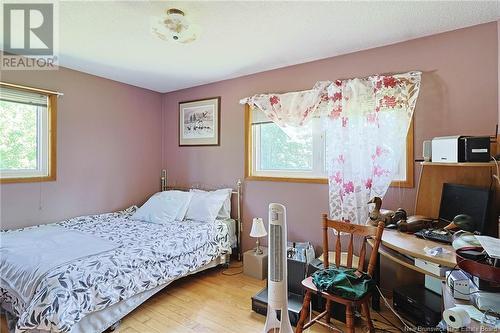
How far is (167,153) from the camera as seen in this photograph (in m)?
4.12

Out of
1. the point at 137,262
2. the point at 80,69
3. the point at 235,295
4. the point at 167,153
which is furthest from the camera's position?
the point at 167,153

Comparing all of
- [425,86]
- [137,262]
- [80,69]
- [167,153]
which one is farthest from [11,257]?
[425,86]

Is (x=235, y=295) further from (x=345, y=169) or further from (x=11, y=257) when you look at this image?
(x=11, y=257)

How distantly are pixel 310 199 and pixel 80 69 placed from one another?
299 centimetres

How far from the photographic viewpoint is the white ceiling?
1837 mm

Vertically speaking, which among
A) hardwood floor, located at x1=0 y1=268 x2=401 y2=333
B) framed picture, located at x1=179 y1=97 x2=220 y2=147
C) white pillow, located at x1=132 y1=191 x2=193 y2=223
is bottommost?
hardwood floor, located at x1=0 y1=268 x2=401 y2=333

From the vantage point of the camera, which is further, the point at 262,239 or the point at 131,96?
the point at 131,96

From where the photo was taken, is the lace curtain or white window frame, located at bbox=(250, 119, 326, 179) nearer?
the lace curtain

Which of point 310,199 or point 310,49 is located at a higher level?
point 310,49

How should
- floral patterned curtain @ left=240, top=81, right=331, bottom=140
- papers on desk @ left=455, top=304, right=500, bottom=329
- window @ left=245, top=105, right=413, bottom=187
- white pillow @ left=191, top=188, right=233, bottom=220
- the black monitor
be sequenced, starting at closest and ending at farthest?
papers on desk @ left=455, top=304, right=500, bottom=329 → the black monitor → floral patterned curtain @ left=240, top=81, right=331, bottom=140 → window @ left=245, top=105, right=413, bottom=187 → white pillow @ left=191, top=188, right=233, bottom=220

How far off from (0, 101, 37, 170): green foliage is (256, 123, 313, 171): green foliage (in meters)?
2.49

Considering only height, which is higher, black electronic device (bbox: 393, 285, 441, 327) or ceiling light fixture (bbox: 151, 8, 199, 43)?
ceiling light fixture (bbox: 151, 8, 199, 43)

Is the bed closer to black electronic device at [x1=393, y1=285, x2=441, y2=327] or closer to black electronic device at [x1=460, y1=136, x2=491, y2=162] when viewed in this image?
black electronic device at [x1=393, y1=285, x2=441, y2=327]

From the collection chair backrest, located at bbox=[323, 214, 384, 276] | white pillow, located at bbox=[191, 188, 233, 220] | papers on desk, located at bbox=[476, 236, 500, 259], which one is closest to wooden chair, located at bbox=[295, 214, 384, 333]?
chair backrest, located at bbox=[323, 214, 384, 276]
